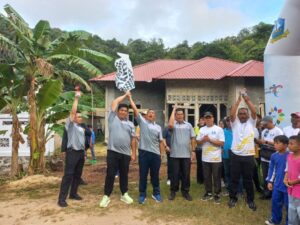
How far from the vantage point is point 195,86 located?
20453mm

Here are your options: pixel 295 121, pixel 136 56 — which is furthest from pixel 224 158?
pixel 136 56

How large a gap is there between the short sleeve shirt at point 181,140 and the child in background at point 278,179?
65.8 inches

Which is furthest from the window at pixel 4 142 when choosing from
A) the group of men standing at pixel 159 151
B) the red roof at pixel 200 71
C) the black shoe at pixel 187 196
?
the black shoe at pixel 187 196

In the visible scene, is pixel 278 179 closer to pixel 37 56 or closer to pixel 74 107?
pixel 74 107

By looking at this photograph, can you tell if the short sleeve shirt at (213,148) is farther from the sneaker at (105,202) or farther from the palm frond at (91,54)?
the palm frond at (91,54)

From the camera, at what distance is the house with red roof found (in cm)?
1961

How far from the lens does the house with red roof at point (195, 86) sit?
1961 cm

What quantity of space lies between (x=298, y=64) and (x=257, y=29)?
37974 mm

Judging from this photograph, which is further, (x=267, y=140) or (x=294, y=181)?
(x=267, y=140)

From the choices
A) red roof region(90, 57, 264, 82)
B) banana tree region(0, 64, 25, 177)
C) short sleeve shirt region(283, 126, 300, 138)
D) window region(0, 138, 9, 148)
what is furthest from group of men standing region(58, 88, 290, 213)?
red roof region(90, 57, 264, 82)

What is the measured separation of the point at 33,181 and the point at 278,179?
223 inches

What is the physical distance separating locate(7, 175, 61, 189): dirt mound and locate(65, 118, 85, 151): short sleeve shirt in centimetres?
250

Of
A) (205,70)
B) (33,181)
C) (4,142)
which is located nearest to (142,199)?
(33,181)

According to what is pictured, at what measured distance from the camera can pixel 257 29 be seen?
137 feet
